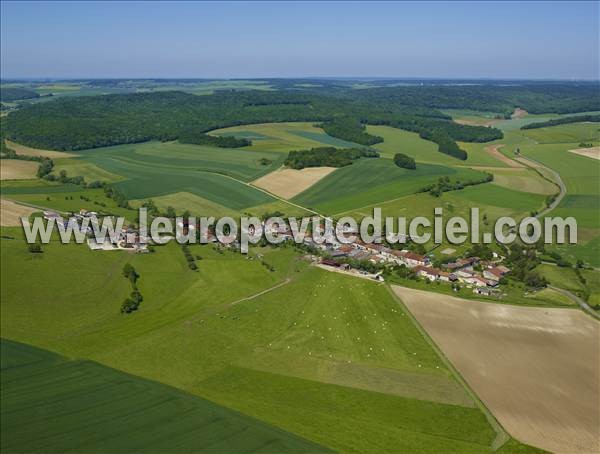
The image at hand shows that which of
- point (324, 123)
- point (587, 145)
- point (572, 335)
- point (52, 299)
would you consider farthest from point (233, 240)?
point (324, 123)

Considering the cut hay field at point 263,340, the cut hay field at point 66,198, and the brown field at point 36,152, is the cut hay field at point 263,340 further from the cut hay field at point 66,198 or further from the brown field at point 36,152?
the brown field at point 36,152

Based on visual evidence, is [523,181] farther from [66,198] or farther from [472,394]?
[66,198]

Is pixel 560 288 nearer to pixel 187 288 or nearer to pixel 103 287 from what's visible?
pixel 187 288

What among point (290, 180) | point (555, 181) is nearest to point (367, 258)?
point (290, 180)

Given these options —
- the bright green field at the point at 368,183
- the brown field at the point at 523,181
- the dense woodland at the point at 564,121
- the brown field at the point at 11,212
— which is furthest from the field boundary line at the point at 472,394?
the dense woodland at the point at 564,121

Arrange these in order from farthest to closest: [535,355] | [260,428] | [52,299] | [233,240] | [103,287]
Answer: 1. [233,240]
2. [103,287]
3. [52,299]
4. [535,355]
5. [260,428]
